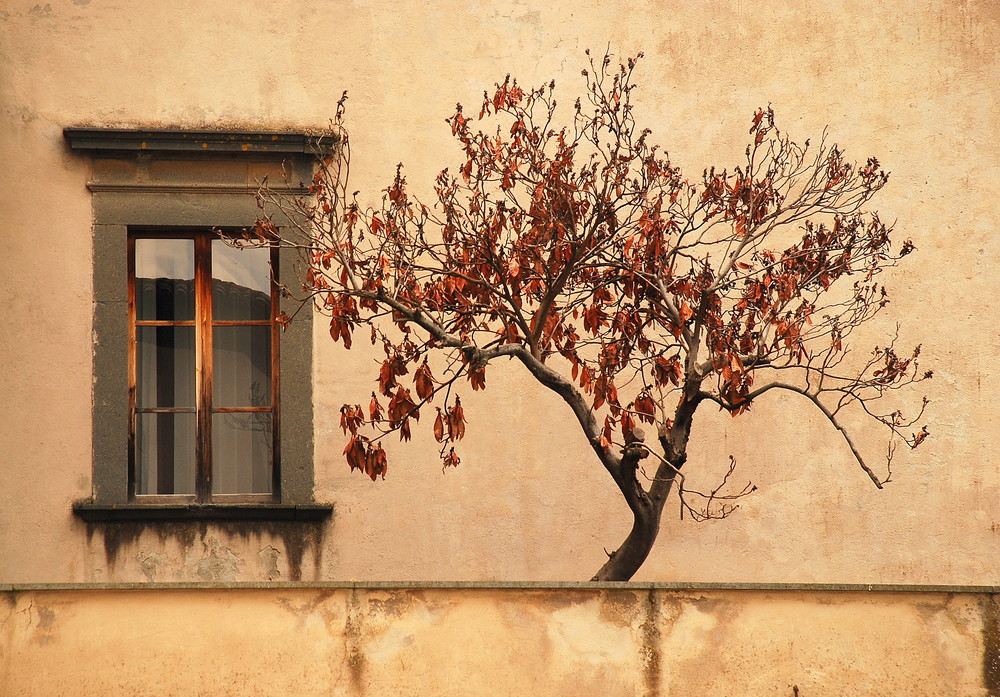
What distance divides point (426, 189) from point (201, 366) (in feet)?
5.88

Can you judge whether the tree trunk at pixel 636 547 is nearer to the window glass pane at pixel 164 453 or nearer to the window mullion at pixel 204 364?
the window mullion at pixel 204 364

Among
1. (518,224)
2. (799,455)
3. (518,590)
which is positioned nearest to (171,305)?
(518,224)

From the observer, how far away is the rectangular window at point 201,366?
23.6ft

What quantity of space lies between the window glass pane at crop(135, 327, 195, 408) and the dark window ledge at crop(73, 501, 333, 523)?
0.68 m

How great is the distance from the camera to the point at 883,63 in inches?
289

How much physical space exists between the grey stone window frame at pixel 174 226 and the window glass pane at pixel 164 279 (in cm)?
15

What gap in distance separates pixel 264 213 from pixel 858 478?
13.1 ft

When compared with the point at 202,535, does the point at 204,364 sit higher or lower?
higher

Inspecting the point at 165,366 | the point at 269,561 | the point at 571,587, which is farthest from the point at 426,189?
the point at 571,587

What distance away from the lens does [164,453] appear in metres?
7.21

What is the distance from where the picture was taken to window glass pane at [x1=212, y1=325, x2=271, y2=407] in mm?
7285

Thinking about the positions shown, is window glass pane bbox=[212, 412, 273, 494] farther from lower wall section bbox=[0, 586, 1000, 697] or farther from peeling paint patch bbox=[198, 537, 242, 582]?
lower wall section bbox=[0, 586, 1000, 697]

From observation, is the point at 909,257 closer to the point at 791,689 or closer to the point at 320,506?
the point at 791,689

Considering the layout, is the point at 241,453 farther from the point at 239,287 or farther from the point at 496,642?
the point at 496,642
